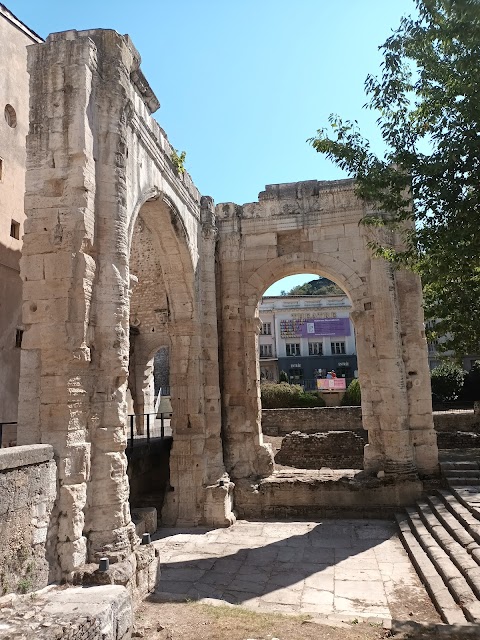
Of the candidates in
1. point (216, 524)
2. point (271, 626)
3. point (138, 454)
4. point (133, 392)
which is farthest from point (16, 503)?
point (133, 392)

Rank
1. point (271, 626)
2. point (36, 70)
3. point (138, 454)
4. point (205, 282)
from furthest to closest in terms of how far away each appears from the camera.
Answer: point (205, 282) → point (138, 454) → point (36, 70) → point (271, 626)

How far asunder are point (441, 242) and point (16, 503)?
17.0 feet

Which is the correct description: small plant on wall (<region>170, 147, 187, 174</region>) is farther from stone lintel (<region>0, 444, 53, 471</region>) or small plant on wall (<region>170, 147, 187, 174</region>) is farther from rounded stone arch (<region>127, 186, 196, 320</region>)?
stone lintel (<region>0, 444, 53, 471</region>)

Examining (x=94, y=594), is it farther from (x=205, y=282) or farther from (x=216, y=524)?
(x=205, y=282)

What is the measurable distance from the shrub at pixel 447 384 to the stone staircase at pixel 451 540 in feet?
41.7

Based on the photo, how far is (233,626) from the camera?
4816 mm

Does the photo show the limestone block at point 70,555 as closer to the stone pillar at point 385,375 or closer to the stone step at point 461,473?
the stone pillar at point 385,375

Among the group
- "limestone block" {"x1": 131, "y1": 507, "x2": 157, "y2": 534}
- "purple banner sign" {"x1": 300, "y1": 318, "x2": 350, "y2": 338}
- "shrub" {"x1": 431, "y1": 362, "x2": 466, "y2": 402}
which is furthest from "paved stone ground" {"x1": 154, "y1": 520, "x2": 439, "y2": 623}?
"purple banner sign" {"x1": 300, "y1": 318, "x2": 350, "y2": 338}

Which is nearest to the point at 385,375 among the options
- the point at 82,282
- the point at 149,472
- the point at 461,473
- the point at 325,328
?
the point at 461,473

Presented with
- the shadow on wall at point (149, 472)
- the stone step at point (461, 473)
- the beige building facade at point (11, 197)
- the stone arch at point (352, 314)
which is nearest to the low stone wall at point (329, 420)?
the stone step at point (461, 473)

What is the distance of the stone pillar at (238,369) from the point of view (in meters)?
10.5

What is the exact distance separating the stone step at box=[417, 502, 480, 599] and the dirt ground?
1.40 m

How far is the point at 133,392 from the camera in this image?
50.0 feet

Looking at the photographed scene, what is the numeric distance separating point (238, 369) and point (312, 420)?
822cm
